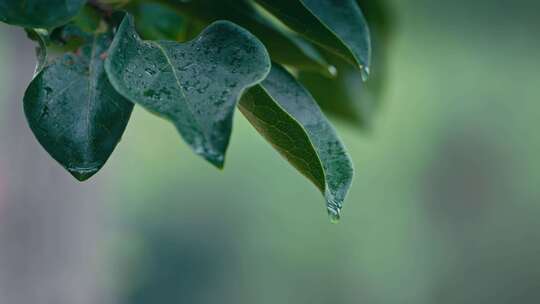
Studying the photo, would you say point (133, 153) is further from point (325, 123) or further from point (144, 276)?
point (325, 123)

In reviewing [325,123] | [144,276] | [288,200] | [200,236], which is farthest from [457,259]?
[325,123]

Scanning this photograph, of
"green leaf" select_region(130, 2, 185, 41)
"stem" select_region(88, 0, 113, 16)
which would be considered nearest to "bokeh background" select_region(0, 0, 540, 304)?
"green leaf" select_region(130, 2, 185, 41)

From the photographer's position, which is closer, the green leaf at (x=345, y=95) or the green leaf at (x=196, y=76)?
the green leaf at (x=196, y=76)

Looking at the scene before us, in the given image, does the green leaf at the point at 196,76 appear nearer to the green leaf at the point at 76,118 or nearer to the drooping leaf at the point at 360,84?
the green leaf at the point at 76,118

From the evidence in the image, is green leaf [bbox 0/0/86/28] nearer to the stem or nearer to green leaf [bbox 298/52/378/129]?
the stem

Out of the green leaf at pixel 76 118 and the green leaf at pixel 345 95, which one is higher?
the green leaf at pixel 76 118

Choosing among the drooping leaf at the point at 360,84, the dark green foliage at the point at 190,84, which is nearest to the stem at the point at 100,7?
the dark green foliage at the point at 190,84

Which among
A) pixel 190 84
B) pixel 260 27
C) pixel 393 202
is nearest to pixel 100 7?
pixel 260 27

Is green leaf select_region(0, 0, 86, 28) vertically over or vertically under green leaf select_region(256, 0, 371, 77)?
under
